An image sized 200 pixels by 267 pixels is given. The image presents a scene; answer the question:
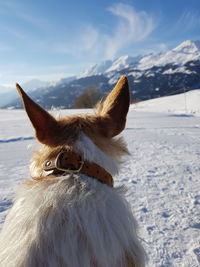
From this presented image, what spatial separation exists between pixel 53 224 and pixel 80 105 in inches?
1699

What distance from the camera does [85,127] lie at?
4.07ft

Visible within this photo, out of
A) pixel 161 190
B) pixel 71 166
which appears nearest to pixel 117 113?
pixel 71 166

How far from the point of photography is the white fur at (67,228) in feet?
2.96

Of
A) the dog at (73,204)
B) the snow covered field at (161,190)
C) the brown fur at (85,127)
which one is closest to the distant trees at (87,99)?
the snow covered field at (161,190)

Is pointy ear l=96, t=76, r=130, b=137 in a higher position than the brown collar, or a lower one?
higher

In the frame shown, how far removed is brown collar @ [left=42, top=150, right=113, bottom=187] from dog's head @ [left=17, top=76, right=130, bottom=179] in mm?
46

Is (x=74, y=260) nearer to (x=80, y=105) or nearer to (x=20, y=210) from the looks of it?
(x=20, y=210)

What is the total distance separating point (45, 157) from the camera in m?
1.14

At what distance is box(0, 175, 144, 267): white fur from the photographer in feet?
2.96

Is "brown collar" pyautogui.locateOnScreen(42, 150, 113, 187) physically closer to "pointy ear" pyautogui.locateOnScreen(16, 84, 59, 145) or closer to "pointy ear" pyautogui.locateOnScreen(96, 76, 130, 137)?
"pointy ear" pyautogui.locateOnScreen(16, 84, 59, 145)

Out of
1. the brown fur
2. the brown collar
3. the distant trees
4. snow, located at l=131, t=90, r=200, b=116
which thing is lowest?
snow, located at l=131, t=90, r=200, b=116

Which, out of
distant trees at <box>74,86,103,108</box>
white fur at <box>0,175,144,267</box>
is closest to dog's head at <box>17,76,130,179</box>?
white fur at <box>0,175,144,267</box>

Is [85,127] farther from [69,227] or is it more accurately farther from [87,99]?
[87,99]

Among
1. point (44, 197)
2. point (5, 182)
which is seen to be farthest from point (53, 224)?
point (5, 182)
